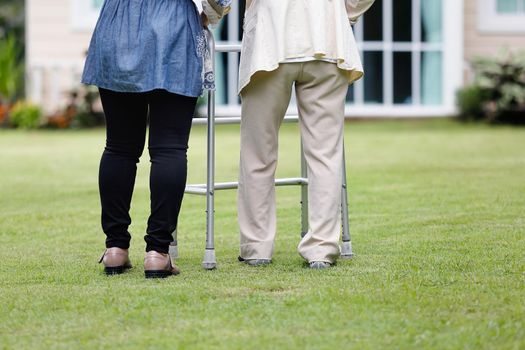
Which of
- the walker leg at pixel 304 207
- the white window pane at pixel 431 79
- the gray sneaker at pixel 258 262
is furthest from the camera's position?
the white window pane at pixel 431 79

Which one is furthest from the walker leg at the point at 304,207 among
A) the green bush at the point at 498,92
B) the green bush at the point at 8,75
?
the green bush at the point at 8,75

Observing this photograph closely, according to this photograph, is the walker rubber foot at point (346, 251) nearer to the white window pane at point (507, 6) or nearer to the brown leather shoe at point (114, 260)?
the brown leather shoe at point (114, 260)

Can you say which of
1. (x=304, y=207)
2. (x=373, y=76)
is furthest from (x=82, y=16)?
(x=304, y=207)

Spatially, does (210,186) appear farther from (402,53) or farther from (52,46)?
(52,46)

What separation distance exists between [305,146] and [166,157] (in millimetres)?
689

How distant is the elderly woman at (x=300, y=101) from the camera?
4777 mm

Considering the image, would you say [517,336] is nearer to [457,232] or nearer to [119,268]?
[119,268]

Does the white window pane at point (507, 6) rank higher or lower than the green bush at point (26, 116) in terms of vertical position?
higher

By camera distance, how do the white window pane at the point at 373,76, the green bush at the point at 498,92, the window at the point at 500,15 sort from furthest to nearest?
the window at the point at 500,15, the white window pane at the point at 373,76, the green bush at the point at 498,92

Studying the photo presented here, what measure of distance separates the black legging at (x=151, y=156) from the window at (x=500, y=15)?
13610 millimetres

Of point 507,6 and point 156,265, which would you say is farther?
point 507,6

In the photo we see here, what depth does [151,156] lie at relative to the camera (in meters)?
4.57

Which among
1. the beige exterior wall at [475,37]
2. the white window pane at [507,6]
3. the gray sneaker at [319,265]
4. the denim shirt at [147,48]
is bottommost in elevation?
the gray sneaker at [319,265]

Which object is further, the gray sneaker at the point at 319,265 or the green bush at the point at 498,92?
the green bush at the point at 498,92
